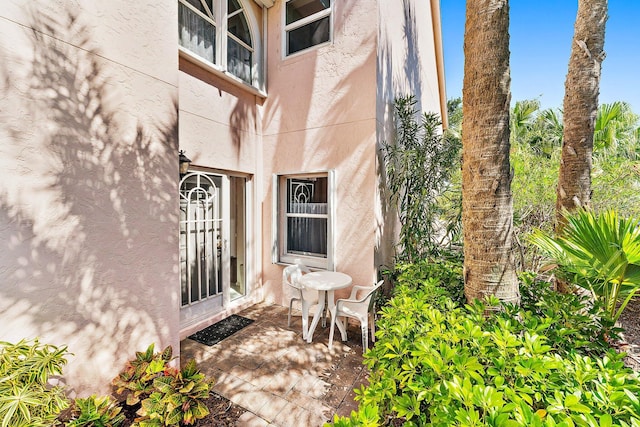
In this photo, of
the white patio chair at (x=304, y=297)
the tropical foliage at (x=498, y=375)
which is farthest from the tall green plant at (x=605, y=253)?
the white patio chair at (x=304, y=297)

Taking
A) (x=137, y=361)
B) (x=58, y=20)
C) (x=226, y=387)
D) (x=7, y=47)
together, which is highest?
(x=58, y=20)

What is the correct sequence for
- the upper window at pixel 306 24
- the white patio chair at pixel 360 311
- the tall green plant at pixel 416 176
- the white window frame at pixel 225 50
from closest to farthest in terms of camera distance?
the white patio chair at pixel 360 311 < the white window frame at pixel 225 50 < the tall green plant at pixel 416 176 < the upper window at pixel 306 24

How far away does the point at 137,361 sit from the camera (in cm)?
321

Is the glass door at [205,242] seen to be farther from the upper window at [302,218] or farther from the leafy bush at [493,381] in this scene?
the leafy bush at [493,381]

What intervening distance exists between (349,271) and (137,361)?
3.71 m

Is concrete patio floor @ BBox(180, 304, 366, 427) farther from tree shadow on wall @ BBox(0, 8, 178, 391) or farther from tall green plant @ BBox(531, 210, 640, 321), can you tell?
tall green plant @ BBox(531, 210, 640, 321)

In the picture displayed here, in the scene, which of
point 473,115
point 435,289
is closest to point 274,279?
point 435,289

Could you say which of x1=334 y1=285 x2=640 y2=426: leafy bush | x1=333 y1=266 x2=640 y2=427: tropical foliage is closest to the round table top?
x1=333 y1=266 x2=640 y2=427: tropical foliage

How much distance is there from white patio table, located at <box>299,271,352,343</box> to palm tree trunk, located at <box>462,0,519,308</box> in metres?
2.48

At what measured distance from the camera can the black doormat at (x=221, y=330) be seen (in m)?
4.90

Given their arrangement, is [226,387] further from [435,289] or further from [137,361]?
[435,289]

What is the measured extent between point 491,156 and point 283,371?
3.96 metres

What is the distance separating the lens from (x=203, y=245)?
5.49 metres

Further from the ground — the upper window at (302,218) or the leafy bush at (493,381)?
the upper window at (302,218)
